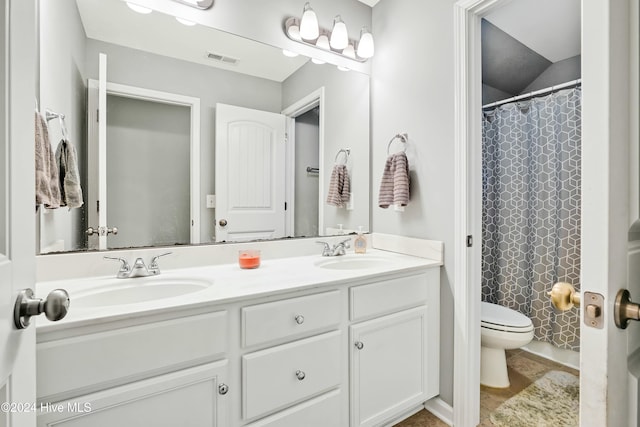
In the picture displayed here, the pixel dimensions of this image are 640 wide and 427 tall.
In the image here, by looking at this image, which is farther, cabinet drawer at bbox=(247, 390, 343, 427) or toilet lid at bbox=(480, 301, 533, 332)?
toilet lid at bbox=(480, 301, 533, 332)

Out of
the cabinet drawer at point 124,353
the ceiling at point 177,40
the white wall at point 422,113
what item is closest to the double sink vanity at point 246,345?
the cabinet drawer at point 124,353

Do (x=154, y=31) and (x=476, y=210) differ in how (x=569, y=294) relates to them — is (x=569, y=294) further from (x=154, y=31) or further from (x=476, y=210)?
(x=154, y=31)

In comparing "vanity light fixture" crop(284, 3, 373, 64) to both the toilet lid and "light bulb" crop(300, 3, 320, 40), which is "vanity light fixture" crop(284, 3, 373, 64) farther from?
the toilet lid

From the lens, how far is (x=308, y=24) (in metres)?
1.75

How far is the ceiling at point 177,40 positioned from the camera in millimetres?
1318

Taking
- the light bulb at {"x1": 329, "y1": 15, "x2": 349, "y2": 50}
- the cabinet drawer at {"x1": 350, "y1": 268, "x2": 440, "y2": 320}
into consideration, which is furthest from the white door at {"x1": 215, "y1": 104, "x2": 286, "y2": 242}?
the cabinet drawer at {"x1": 350, "y1": 268, "x2": 440, "y2": 320}

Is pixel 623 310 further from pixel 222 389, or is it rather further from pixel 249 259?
pixel 249 259

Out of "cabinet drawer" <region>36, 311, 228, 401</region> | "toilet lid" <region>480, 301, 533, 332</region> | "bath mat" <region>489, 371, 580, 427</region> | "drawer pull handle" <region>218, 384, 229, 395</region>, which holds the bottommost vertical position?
"bath mat" <region>489, 371, 580, 427</region>

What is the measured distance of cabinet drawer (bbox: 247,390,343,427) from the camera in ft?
3.68

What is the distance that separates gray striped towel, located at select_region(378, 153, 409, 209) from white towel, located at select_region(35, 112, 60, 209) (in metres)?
1.51

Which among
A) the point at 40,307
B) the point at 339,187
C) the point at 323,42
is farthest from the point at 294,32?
the point at 40,307

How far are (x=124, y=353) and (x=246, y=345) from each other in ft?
1.17

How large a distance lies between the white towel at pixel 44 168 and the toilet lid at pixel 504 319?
2.19m

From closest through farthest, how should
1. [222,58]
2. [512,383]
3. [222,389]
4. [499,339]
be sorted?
[222,389], [222,58], [499,339], [512,383]
